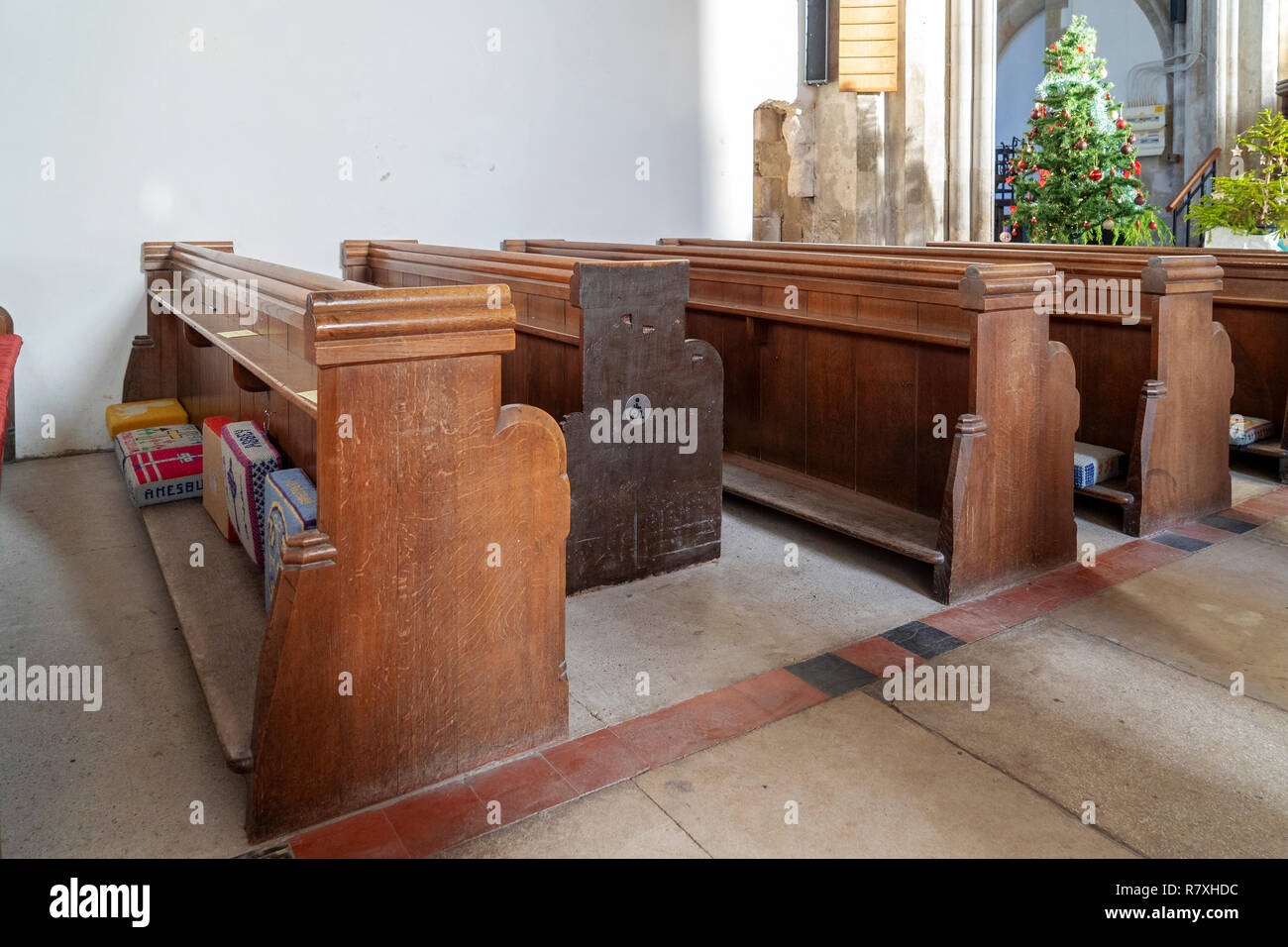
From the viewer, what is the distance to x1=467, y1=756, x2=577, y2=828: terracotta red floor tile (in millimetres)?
1786

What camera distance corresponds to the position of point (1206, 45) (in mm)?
9328

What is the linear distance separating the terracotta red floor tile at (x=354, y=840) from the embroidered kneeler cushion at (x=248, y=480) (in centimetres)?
95

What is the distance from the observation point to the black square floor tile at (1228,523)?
10.7ft

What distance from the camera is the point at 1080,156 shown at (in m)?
6.55

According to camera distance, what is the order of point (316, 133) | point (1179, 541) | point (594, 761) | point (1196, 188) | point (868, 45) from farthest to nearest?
point (1196, 188), point (868, 45), point (316, 133), point (1179, 541), point (594, 761)

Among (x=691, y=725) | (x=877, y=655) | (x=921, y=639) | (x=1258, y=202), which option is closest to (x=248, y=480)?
(x=691, y=725)

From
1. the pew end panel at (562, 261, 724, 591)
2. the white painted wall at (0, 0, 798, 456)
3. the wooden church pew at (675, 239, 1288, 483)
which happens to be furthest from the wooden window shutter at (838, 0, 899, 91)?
the pew end panel at (562, 261, 724, 591)

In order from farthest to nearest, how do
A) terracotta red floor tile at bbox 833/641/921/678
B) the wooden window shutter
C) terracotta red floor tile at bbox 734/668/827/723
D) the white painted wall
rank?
the wooden window shutter, the white painted wall, terracotta red floor tile at bbox 833/641/921/678, terracotta red floor tile at bbox 734/668/827/723

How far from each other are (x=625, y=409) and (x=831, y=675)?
0.92 m

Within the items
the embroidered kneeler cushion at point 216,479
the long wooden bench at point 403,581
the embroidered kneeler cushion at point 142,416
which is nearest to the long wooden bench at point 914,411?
the long wooden bench at point 403,581

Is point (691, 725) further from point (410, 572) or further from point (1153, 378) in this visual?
point (1153, 378)

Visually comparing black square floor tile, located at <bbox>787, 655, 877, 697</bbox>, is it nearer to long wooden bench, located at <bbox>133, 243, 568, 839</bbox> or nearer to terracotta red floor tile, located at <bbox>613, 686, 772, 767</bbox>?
terracotta red floor tile, located at <bbox>613, 686, 772, 767</bbox>

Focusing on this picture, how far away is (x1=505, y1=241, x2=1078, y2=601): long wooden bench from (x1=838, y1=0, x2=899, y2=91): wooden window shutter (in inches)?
132

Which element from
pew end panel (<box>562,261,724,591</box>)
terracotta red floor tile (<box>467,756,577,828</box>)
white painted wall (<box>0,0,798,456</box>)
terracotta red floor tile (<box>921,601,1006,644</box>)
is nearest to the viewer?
terracotta red floor tile (<box>467,756,577,828</box>)
